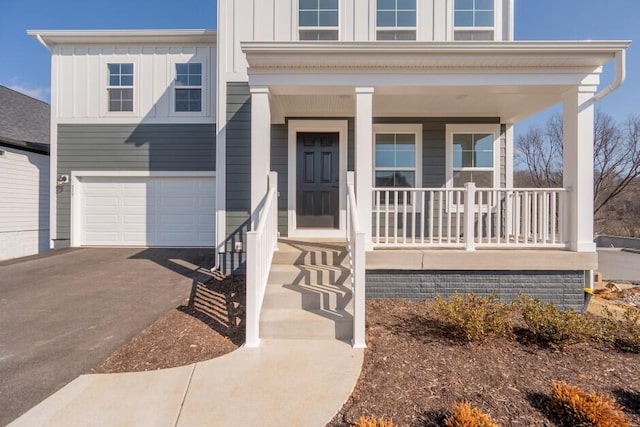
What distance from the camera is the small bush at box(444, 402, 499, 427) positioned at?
1.79 m

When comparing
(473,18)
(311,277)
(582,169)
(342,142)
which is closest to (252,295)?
(311,277)

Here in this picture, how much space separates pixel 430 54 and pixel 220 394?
4.33 meters

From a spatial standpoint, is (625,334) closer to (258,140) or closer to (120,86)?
(258,140)

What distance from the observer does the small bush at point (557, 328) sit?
2.83 metres

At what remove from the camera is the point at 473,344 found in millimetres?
2879

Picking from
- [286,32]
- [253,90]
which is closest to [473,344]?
[253,90]

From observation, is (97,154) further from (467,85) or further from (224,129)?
(467,85)

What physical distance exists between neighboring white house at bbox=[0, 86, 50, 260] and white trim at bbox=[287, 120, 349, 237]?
7413 millimetres

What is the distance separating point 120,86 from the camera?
300 inches

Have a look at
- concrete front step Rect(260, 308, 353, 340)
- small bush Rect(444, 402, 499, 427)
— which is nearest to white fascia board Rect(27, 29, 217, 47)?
concrete front step Rect(260, 308, 353, 340)

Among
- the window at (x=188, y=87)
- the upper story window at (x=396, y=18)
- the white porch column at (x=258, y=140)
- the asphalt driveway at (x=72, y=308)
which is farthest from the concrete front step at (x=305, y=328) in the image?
the window at (x=188, y=87)

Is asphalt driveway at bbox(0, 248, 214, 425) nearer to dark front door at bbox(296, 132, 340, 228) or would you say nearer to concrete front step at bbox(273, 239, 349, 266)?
concrete front step at bbox(273, 239, 349, 266)

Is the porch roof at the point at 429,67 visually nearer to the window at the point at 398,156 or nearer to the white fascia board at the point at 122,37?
the window at the point at 398,156

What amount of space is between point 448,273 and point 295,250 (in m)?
2.12
